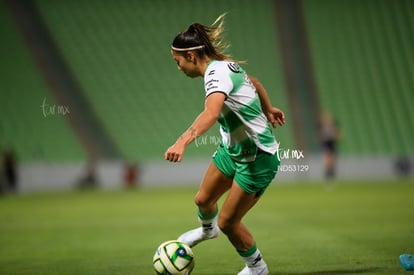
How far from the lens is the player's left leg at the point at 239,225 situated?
5660 mm

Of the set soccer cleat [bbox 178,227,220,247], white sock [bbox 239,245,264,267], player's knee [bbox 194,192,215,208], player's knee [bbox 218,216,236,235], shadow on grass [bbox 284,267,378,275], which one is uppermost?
player's knee [bbox 194,192,215,208]

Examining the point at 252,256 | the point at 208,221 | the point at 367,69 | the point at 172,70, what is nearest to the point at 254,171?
the point at 252,256

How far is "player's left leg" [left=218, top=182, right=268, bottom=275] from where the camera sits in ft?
18.6

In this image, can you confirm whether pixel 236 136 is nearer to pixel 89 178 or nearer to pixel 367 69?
pixel 89 178

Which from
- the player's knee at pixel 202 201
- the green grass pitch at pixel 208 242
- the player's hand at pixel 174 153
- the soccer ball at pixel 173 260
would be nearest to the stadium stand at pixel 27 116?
the green grass pitch at pixel 208 242

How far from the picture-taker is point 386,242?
8.09m

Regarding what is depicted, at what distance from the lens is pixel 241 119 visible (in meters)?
5.59

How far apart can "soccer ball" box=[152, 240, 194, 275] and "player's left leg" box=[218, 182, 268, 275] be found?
0.40 metres

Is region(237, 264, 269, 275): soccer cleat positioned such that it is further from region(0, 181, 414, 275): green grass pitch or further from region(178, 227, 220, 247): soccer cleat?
region(178, 227, 220, 247): soccer cleat

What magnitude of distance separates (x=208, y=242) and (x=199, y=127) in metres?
4.26

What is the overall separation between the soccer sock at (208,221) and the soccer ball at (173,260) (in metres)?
0.45

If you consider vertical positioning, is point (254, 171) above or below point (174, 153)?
below

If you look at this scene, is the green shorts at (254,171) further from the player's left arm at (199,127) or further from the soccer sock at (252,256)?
the player's left arm at (199,127)

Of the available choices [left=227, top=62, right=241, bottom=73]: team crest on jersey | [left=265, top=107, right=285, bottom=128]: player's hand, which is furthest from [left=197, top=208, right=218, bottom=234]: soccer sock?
[left=227, top=62, right=241, bottom=73]: team crest on jersey
